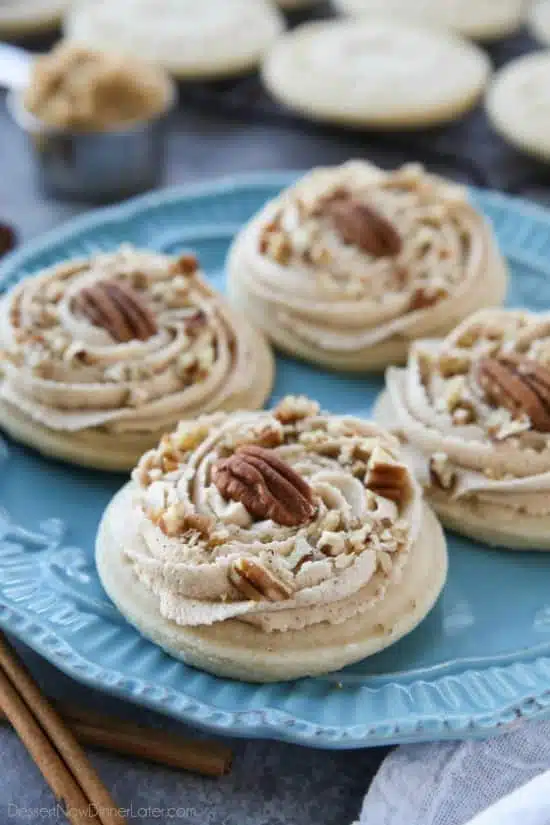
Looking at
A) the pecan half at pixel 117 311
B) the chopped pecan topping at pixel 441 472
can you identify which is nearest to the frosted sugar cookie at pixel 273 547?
the chopped pecan topping at pixel 441 472

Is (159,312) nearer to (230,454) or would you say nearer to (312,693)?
(230,454)

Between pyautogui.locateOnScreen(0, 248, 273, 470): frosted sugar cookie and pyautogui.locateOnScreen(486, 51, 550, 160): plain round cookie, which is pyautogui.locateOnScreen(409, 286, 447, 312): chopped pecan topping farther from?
pyautogui.locateOnScreen(486, 51, 550, 160): plain round cookie

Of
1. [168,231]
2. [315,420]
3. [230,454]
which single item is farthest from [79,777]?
[168,231]

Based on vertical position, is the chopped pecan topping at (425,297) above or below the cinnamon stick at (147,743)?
above

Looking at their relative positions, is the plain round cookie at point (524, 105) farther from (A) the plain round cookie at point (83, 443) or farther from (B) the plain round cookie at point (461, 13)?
(A) the plain round cookie at point (83, 443)

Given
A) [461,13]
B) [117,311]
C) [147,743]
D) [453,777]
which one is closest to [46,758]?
[147,743]

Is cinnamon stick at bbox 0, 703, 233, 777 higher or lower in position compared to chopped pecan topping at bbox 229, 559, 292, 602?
lower

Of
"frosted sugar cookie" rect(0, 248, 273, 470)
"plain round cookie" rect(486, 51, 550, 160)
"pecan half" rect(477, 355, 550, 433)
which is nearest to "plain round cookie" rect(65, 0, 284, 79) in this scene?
"plain round cookie" rect(486, 51, 550, 160)
